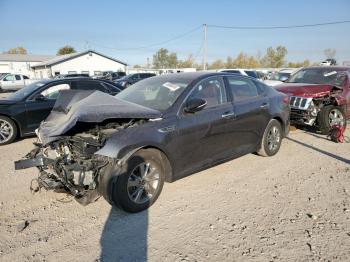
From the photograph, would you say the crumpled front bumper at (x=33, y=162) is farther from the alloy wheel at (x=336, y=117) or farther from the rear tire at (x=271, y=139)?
the alloy wheel at (x=336, y=117)

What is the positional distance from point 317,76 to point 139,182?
7.06m

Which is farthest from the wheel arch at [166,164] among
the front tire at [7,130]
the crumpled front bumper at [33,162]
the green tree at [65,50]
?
the green tree at [65,50]

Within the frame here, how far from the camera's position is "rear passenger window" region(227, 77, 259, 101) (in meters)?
5.01

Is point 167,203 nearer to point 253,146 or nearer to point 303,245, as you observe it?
point 303,245

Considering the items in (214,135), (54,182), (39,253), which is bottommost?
(39,253)

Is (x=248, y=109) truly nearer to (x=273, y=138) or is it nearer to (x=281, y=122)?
(x=273, y=138)

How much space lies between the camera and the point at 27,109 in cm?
745

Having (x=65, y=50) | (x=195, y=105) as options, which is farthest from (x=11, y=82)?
(x=65, y=50)

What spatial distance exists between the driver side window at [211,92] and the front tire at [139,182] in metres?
1.15

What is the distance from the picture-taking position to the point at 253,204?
394 centimetres

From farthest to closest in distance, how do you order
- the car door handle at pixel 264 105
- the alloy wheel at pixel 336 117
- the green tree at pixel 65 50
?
the green tree at pixel 65 50
the alloy wheel at pixel 336 117
the car door handle at pixel 264 105

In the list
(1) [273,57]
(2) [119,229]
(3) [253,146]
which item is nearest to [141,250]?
(2) [119,229]

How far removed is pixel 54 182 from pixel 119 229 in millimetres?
1071

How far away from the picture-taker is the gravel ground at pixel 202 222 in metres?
2.98
